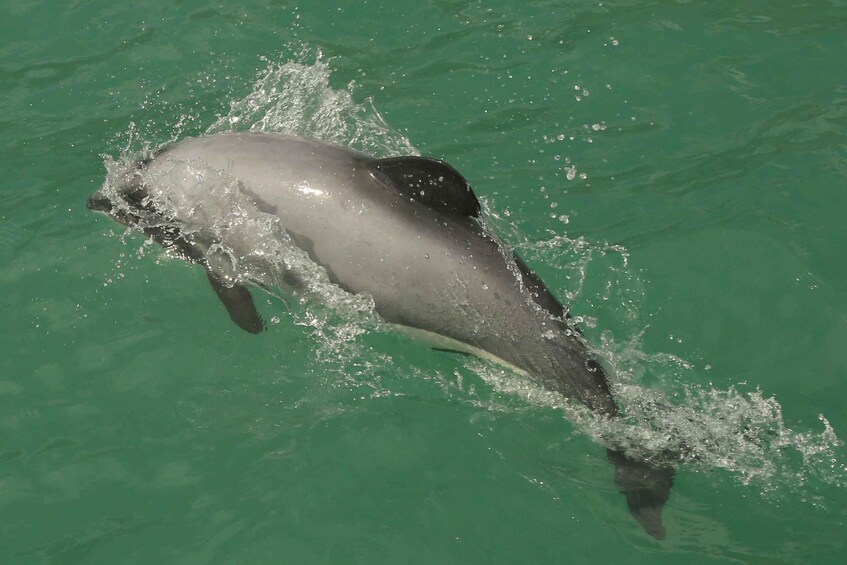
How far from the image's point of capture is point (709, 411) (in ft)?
23.2

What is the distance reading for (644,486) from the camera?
6.65 metres

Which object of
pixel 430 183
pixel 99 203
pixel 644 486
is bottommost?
pixel 644 486

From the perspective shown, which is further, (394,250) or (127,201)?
(127,201)

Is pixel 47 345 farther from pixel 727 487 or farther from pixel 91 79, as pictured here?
pixel 727 487

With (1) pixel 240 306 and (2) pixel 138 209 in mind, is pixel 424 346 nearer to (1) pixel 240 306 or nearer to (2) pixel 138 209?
(1) pixel 240 306

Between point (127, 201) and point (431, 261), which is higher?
point (431, 261)

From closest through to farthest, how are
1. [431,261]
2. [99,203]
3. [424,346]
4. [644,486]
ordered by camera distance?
[644,486]
[431,261]
[424,346]
[99,203]

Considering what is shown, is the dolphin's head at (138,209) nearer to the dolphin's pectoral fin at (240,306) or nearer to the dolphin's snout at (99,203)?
the dolphin's snout at (99,203)

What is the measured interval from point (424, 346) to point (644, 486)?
1812 millimetres

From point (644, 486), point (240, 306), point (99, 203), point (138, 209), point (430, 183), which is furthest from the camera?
point (99, 203)

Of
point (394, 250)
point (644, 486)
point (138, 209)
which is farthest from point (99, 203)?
point (644, 486)

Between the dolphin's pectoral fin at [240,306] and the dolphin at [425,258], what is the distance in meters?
0.33

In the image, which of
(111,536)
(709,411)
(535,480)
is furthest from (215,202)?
(709,411)

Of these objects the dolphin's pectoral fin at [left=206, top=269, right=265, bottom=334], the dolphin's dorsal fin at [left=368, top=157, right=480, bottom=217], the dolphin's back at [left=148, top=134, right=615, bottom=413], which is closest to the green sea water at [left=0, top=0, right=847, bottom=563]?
the dolphin's pectoral fin at [left=206, top=269, right=265, bottom=334]
